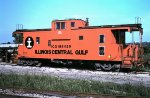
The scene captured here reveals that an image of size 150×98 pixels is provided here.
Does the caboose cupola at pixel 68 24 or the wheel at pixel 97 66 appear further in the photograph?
the caboose cupola at pixel 68 24

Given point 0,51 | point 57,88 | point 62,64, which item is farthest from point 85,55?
point 0,51

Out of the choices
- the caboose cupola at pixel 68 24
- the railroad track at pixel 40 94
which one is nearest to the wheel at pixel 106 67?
the caboose cupola at pixel 68 24

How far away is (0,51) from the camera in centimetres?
3052

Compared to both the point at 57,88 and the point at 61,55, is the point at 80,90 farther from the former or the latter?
the point at 61,55

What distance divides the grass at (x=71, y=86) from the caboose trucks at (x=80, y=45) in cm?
708

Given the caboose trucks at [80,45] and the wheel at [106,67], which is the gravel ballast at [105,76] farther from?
the caboose trucks at [80,45]

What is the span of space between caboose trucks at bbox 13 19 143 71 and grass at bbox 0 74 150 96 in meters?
7.08

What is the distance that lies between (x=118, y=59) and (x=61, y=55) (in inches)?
184

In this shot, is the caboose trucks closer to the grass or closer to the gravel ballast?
the gravel ballast

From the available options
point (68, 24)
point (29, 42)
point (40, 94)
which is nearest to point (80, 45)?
point (68, 24)

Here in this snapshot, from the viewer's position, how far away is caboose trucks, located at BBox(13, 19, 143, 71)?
2005 centimetres

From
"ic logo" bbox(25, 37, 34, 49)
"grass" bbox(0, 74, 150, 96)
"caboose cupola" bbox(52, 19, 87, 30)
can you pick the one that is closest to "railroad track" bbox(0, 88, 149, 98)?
"grass" bbox(0, 74, 150, 96)

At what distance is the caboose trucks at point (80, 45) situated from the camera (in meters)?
20.0

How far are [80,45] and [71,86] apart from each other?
9.33 m
